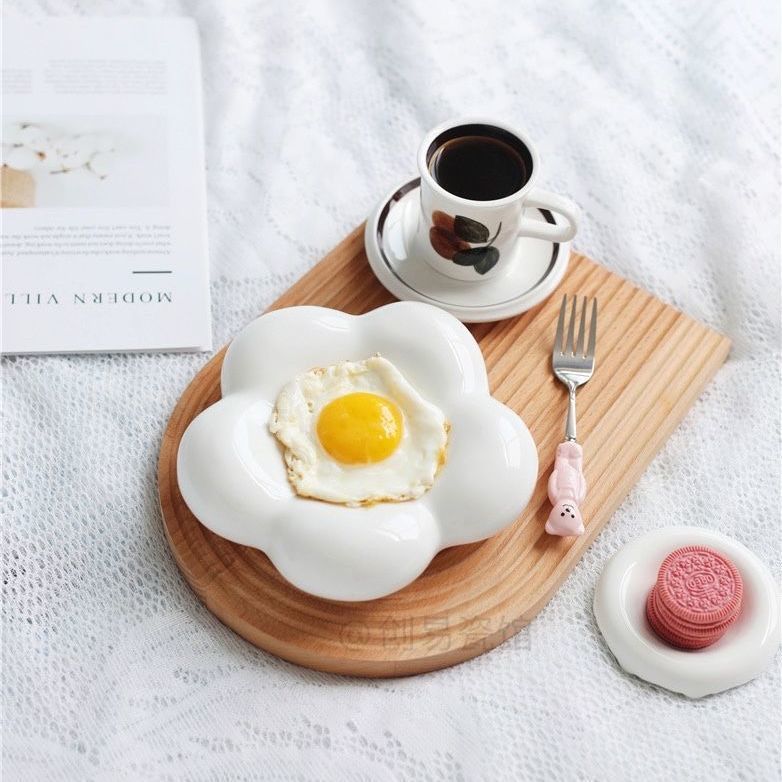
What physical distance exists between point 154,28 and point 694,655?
995mm

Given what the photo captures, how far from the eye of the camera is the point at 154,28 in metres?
1.32

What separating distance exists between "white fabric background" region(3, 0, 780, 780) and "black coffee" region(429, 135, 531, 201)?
0.21m

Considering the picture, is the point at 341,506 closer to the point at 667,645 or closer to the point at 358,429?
the point at 358,429

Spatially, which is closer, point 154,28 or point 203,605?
point 203,605

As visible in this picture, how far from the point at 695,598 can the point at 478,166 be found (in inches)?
18.9

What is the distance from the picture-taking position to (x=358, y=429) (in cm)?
A: 92

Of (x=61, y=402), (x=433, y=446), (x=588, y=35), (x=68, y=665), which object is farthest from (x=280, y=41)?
(x=68, y=665)

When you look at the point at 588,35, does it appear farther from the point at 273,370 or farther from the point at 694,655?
the point at 694,655

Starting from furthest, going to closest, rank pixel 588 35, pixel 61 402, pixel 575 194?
pixel 588 35 → pixel 575 194 → pixel 61 402

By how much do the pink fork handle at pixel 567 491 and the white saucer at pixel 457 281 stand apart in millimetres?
174

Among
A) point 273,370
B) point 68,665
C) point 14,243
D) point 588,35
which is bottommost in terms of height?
point 68,665

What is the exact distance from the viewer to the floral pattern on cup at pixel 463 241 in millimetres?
1040

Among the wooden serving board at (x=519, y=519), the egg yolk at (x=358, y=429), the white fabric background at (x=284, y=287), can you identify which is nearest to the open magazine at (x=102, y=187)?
the white fabric background at (x=284, y=287)

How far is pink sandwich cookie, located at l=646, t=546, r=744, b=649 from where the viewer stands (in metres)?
0.90
